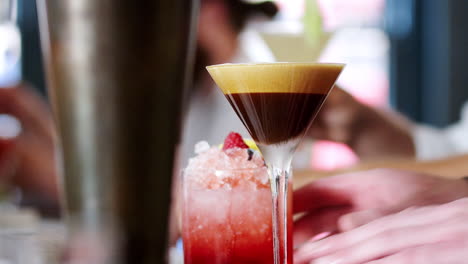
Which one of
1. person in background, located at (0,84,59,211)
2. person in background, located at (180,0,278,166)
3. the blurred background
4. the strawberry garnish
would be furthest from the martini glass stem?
the blurred background

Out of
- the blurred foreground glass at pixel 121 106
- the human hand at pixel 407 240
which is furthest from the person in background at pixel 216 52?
the blurred foreground glass at pixel 121 106

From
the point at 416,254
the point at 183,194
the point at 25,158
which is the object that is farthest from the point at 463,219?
the point at 25,158

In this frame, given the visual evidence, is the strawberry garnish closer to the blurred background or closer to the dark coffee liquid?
the dark coffee liquid

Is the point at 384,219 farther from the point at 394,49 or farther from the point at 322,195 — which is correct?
the point at 394,49

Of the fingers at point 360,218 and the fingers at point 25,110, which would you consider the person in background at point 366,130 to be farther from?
the fingers at point 360,218

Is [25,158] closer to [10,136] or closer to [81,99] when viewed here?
[10,136]

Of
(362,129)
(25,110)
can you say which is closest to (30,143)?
(25,110)
